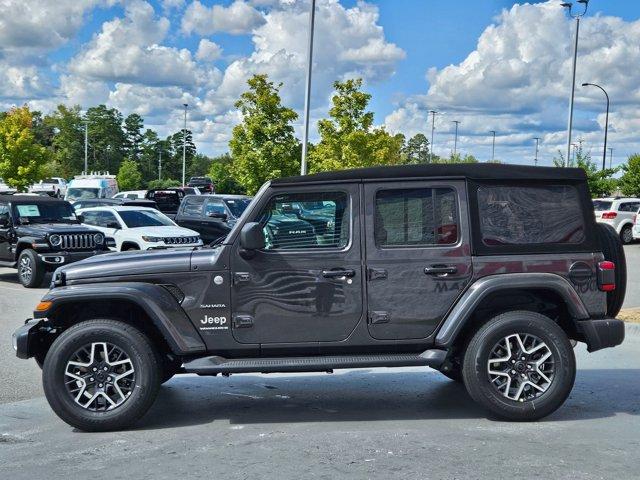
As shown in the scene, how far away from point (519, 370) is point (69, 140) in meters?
119

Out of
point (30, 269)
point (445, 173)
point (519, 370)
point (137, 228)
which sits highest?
point (445, 173)

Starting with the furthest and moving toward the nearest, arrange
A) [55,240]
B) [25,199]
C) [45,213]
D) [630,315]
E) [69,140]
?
[69,140] < [45,213] < [25,199] < [55,240] < [630,315]

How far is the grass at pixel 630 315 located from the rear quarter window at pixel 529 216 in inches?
183

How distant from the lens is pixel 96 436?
5672 millimetres

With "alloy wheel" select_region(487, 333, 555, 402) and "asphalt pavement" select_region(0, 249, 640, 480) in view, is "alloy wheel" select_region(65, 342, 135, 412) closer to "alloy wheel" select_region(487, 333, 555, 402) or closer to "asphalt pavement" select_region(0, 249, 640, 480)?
"asphalt pavement" select_region(0, 249, 640, 480)

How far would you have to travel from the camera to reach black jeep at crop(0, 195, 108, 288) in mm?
15188

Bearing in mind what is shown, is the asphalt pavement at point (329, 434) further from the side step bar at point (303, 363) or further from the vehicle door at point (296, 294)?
the vehicle door at point (296, 294)

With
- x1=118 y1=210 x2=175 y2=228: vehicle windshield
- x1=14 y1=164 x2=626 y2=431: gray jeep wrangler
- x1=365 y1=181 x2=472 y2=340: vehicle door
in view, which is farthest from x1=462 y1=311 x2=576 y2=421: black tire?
x1=118 y1=210 x2=175 y2=228: vehicle windshield

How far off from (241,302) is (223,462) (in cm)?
127

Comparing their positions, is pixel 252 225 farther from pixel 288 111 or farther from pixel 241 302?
pixel 288 111

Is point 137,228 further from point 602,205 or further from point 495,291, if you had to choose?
point 602,205

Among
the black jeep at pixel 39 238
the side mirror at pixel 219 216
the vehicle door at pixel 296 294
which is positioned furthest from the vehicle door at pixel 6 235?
the vehicle door at pixel 296 294

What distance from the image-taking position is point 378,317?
19.2ft

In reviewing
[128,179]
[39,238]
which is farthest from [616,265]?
[128,179]
